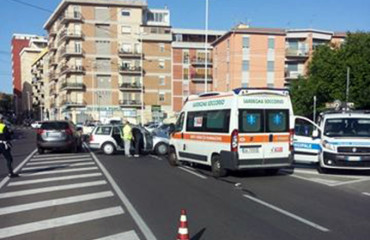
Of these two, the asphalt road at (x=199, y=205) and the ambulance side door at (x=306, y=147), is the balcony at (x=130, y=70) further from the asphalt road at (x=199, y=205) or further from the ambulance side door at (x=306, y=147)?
the asphalt road at (x=199, y=205)

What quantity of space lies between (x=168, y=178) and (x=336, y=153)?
5360 mm

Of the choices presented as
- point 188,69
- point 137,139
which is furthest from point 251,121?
point 188,69

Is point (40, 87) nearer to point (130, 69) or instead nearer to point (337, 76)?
point (130, 69)

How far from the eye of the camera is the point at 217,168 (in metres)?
13.8

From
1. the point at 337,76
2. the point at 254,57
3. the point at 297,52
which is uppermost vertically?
the point at 297,52

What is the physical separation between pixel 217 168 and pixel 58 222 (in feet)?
22.4

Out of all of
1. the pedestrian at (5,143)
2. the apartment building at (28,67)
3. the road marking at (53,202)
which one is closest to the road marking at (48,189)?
the road marking at (53,202)

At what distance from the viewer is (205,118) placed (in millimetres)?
14898

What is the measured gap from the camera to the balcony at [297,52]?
238 feet

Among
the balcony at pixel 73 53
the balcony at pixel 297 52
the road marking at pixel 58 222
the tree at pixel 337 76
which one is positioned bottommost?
the road marking at pixel 58 222

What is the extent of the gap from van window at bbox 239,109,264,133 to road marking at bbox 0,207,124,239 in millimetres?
5547

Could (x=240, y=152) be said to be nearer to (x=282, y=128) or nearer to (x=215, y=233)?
(x=282, y=128)

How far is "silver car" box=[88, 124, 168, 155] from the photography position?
2248cm

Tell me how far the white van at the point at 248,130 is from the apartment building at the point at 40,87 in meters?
100
